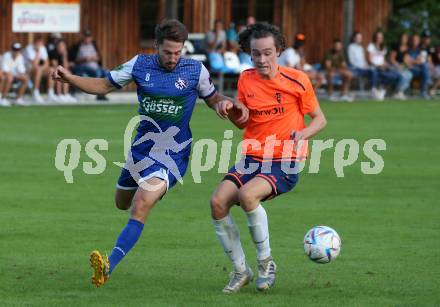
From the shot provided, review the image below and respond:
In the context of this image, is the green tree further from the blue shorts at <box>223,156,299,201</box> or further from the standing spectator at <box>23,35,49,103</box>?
the blue shorts at <box>223,156,299,201</box>

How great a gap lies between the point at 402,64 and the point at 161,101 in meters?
28.0

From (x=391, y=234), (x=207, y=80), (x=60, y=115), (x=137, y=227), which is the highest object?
(x=207, y=80)

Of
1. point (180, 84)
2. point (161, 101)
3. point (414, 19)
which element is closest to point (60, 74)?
point (161, 101)

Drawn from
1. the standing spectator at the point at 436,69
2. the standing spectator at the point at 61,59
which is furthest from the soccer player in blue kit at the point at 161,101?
the standing spectator at the point at 436,69

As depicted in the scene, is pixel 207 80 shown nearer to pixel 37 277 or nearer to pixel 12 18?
pixel 37 277

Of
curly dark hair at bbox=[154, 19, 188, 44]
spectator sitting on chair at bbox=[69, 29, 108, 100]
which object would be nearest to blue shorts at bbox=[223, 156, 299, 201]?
curly dark hair at bbox=[154, 19, 188, 44]

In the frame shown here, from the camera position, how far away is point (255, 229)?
946 centimetres

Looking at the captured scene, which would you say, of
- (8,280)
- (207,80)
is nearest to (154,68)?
(207,80)

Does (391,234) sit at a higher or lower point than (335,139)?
higher

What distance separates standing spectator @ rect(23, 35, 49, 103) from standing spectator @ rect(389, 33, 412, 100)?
36.5 ft

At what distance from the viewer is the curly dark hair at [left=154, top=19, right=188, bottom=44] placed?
9555 millimetres

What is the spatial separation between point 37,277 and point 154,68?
6.27 ft

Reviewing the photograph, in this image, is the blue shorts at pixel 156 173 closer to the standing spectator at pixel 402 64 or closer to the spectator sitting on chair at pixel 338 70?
the spectator sitting on chair at pixel 338 70

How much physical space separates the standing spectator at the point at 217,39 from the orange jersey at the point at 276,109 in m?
23.9
